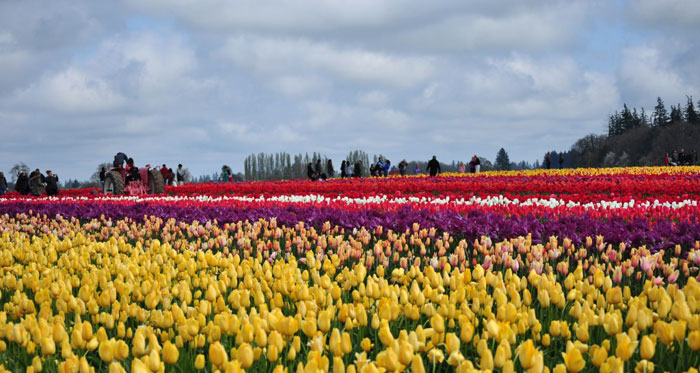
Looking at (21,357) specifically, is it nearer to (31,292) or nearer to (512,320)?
(31,292)

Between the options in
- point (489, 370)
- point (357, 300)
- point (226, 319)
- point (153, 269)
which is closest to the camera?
point (489, 370)

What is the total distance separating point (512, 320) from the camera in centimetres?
313

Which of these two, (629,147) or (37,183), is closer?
(37,183)

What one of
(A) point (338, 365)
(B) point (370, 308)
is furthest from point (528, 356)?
(B) point (370, 308)

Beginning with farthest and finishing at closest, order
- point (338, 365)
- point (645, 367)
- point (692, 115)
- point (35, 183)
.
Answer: point (692, 115) < point (35, 183) < point (645, 367) < point (338, 365)

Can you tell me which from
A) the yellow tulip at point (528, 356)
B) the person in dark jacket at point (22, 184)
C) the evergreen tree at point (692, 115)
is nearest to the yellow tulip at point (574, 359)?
the yellow tulip at point (528, 356)

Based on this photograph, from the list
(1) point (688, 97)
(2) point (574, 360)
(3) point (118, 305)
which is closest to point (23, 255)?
(3) point (118, 305)

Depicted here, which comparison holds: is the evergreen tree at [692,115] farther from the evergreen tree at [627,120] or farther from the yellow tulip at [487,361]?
the yellow tulip at [487,361]

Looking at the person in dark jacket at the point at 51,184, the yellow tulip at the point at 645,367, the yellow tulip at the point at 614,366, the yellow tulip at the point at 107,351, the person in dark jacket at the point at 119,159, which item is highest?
the person in dark jacket at the point at 119,159

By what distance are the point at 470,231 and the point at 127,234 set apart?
5.06m

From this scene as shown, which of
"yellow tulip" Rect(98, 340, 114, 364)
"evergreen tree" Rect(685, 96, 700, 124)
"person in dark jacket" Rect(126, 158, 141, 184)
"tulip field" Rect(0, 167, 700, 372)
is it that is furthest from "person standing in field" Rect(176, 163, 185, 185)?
"evergreen tree" Rect(685, 96, 700, 124)

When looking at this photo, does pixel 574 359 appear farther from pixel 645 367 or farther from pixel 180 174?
pixel 180 174

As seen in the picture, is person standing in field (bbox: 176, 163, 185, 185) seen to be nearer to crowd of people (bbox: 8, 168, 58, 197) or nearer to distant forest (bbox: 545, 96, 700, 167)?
crowd of people (bbox: 8, 168, 58, 197)

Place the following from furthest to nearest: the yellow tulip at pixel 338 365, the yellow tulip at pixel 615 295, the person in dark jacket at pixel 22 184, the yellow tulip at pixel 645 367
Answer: the person in dark jacket at pixel 22 184
the yellow tulip at pixel 615 295
the yellow tulip at pixel 645 367
the yellow tulip at pixel 338 365
